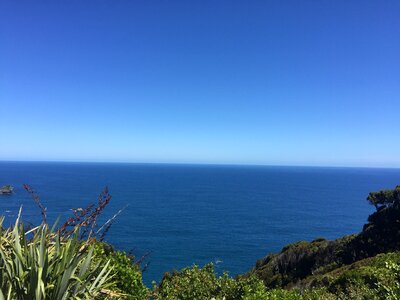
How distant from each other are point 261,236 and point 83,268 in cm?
6123

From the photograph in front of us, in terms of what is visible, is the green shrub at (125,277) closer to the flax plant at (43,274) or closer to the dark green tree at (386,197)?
the flax plant at (43,274)

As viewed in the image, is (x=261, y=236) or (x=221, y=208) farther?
(x=221, y=208)

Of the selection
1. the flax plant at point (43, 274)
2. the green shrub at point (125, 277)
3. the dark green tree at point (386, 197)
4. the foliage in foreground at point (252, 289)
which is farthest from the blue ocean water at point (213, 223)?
the flax plant at point (43, 274)

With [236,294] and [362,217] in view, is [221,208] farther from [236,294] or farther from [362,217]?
[236,294]

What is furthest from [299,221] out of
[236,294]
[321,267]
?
[236,294]

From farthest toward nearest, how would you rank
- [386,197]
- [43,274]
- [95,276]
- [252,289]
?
[386,197] < [252,289] < [95,276] < [43,274]

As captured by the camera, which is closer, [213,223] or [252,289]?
[252,289]

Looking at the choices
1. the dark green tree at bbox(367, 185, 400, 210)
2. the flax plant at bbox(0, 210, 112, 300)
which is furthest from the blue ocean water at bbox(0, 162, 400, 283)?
the flax plant at bbox(0, 210, 112, 300)

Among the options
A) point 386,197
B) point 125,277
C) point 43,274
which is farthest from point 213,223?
point 43,274

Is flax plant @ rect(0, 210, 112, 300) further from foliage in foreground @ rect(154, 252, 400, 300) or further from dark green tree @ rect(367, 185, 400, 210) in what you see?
dark green tree @ rect(367, 185, 400, 210)

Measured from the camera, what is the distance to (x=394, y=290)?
24.4 ft

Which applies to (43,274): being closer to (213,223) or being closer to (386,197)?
(386,197)

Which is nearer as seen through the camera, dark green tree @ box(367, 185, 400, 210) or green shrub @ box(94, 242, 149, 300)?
green shrub @ box(94, 242, 149, 300)

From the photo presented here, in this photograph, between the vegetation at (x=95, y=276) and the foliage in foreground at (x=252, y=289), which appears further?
the foliage in foreground at (x=252, y=289)
